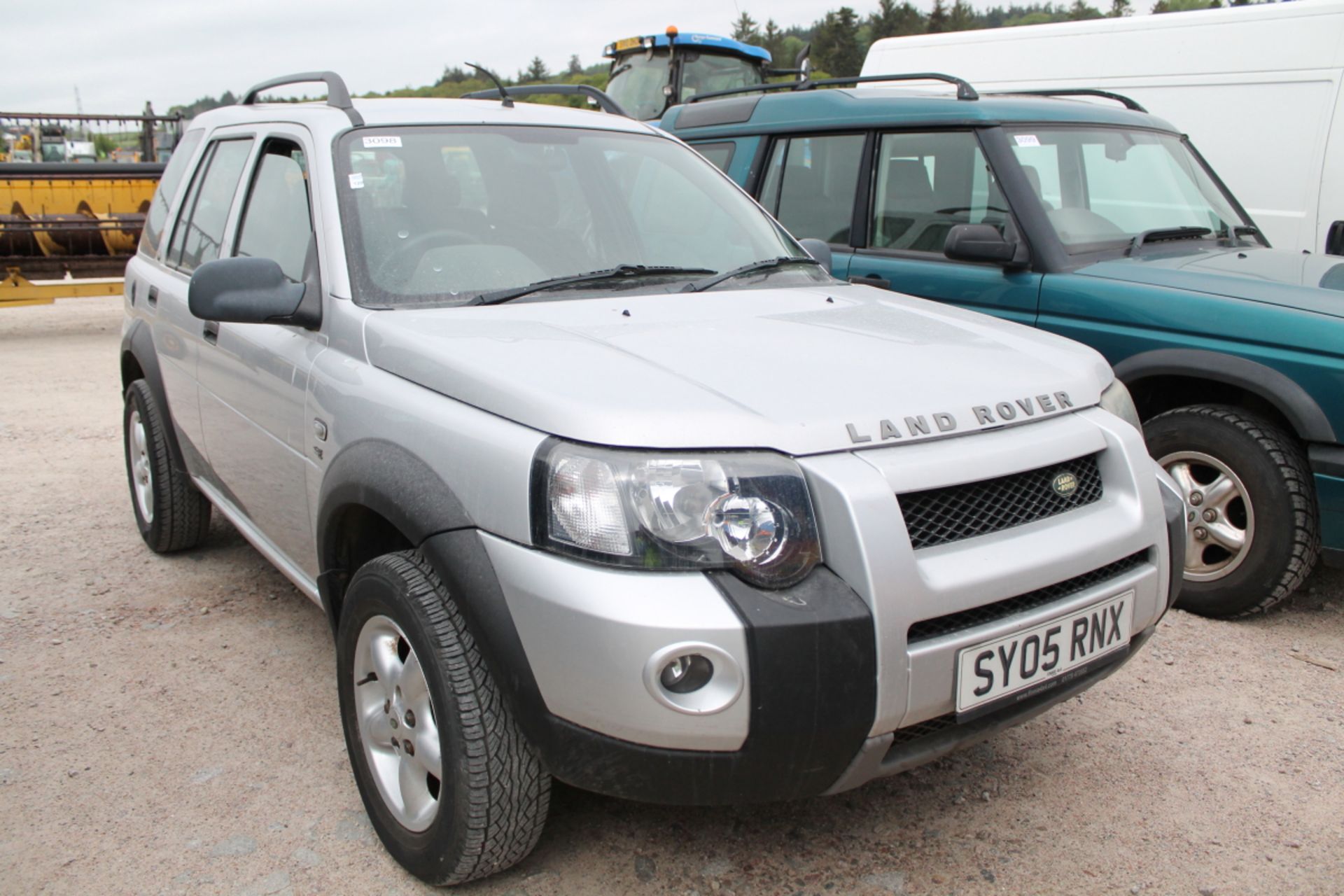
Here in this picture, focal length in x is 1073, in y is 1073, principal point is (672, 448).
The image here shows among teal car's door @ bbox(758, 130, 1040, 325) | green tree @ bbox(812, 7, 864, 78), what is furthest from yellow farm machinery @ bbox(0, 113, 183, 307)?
green tree @ bbox(812, 7, 864, 78)

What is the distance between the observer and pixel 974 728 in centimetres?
212

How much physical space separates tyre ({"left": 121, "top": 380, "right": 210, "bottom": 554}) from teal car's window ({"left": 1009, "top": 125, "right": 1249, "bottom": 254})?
361 centimetres

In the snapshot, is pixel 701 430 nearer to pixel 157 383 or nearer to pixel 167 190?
pixel 157 383

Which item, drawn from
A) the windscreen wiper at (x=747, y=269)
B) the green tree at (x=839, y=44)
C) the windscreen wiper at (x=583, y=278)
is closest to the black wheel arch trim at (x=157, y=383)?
the windscreen wiper at (x=583, y=278)

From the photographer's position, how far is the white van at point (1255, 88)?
5992mm

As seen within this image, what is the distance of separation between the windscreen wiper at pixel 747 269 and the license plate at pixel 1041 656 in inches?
51.8

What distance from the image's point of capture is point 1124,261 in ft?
14.1

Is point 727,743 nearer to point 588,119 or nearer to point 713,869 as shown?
point 713,869

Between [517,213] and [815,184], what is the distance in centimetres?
259

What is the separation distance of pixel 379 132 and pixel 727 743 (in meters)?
2.03

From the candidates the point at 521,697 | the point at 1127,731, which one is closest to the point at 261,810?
the point at 521,697

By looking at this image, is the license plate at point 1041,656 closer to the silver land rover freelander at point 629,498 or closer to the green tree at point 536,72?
the silver land rover freelander at point 629,498

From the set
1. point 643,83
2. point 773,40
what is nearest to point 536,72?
point 773,40

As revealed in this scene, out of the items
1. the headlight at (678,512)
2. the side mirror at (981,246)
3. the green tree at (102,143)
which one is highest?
the green tree at (102,143)
